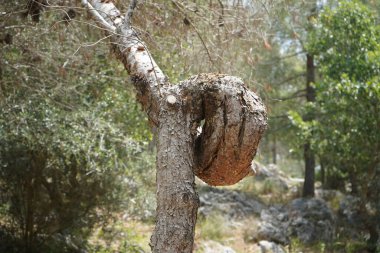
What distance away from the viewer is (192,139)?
2654mm

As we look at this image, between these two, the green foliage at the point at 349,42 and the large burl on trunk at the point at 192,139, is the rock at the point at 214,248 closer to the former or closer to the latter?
the green foliage at the point at 349,42

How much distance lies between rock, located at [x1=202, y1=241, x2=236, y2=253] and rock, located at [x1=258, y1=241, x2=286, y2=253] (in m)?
0.65

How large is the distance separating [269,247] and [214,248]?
1.04 metres

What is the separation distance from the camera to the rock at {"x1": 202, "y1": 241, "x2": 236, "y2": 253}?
8812 millimetres

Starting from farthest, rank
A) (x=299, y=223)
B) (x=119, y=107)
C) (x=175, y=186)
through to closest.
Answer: (x=299, y=223) < (x=119, y=107) < (x=175, y=186)

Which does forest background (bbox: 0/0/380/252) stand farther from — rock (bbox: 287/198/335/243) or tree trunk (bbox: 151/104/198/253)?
tree trunk (bbox: 151/104/198/253)

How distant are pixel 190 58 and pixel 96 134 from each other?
5.02ft

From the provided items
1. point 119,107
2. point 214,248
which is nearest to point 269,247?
point 214,248

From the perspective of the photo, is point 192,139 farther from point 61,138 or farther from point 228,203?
point 228,203

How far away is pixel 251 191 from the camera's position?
14.2m

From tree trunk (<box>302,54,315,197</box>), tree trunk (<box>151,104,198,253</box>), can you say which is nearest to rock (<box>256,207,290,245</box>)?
tree trunk (<box>302,54,315,197</box>)

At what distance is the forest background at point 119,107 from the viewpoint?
5.21 metres

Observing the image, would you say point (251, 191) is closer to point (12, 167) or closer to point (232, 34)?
point (12, 167)

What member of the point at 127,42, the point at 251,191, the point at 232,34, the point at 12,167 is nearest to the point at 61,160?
the point at 12,167
